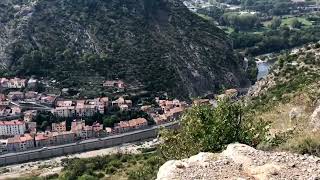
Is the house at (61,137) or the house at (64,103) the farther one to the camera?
the house at (64,103)

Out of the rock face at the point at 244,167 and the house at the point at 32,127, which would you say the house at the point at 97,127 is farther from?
the rock face at the point at 244,167

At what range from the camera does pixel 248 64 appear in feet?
309

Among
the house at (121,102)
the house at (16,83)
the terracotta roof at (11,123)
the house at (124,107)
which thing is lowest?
the terracotta roof at (11,123)

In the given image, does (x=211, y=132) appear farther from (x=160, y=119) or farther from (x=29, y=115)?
(x=29, y=115)

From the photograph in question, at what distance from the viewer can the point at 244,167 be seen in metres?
13.2

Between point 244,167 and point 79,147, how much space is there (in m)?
47.3

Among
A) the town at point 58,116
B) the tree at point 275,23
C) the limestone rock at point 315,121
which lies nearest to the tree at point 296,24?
the tree at point 275,23

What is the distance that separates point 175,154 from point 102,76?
54.5 m

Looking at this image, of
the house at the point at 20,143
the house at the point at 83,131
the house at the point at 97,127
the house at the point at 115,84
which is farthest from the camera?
the house at the point at 115,84

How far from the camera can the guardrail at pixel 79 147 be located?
2222 inches

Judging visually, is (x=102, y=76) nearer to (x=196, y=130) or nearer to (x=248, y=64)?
(x=248, y=64)

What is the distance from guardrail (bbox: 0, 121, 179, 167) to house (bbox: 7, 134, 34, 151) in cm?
81

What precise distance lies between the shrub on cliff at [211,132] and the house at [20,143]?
135ft

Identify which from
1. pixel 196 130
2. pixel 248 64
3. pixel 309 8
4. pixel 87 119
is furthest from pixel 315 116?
pixel 309 8
